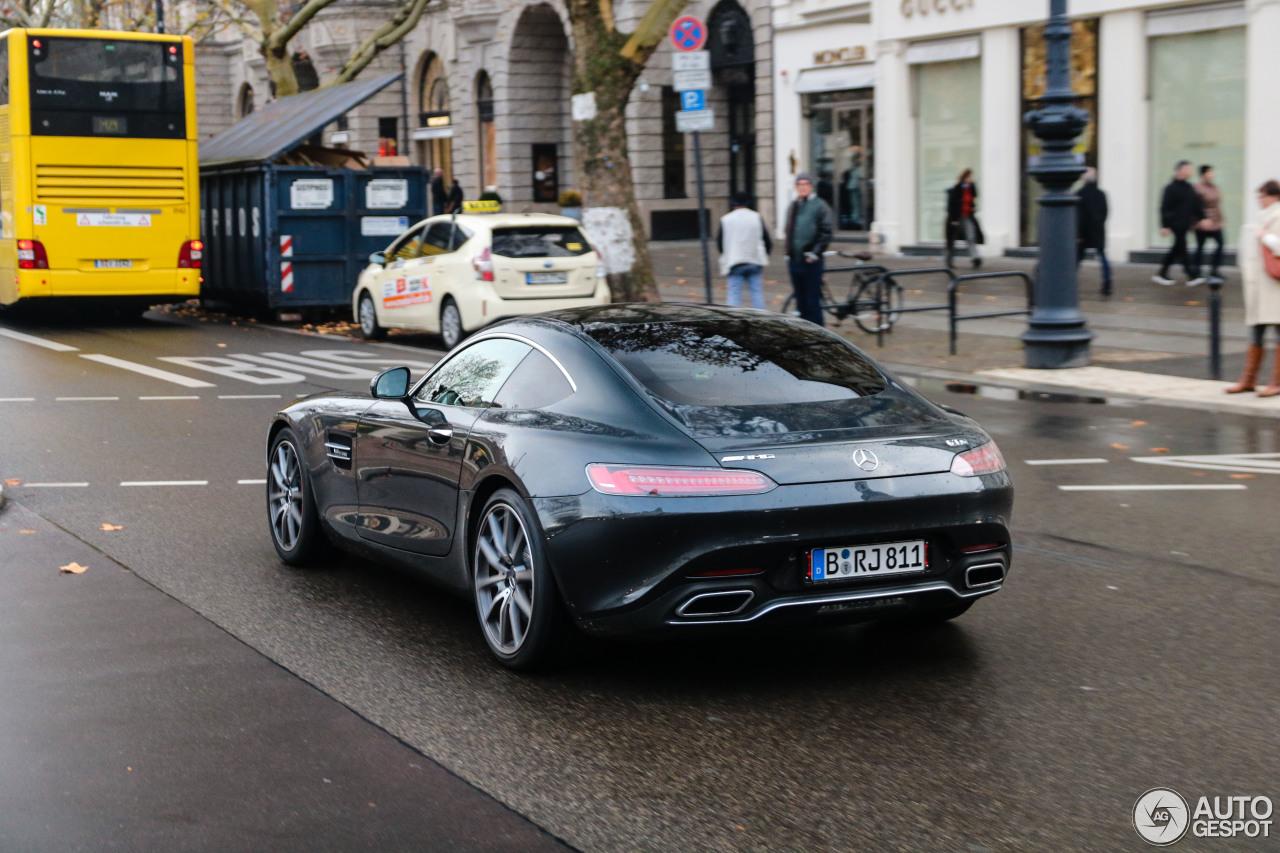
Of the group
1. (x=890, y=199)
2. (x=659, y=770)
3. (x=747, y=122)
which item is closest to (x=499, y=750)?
(x=659, y=770)

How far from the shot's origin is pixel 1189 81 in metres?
25.3

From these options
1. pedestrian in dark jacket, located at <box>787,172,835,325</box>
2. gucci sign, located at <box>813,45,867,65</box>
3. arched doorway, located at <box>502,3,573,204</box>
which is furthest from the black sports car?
arched doorway, located at <box>502,3,573,204</box>

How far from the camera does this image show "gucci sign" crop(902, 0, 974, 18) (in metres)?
29.0

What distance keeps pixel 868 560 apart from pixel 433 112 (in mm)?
44449

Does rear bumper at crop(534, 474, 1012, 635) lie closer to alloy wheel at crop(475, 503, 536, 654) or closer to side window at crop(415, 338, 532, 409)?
alloy wheel at crop(475, 503, 536, 654)

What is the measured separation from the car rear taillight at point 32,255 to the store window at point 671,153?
19954 mm

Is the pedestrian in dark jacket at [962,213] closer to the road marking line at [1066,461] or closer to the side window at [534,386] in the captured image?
the road marking line at [1066,461]

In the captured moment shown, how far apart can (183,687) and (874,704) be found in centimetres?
237

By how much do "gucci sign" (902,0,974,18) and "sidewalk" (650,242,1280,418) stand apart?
18.0 ft

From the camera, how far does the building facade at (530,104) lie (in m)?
36.5

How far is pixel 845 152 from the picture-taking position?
33406 millimetres

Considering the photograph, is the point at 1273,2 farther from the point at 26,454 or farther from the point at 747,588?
the point at 747,588

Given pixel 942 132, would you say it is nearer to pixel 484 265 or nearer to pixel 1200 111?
pixel 1200 111

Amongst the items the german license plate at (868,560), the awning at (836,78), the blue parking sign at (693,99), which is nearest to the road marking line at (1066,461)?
the german license plate at (868,560)
